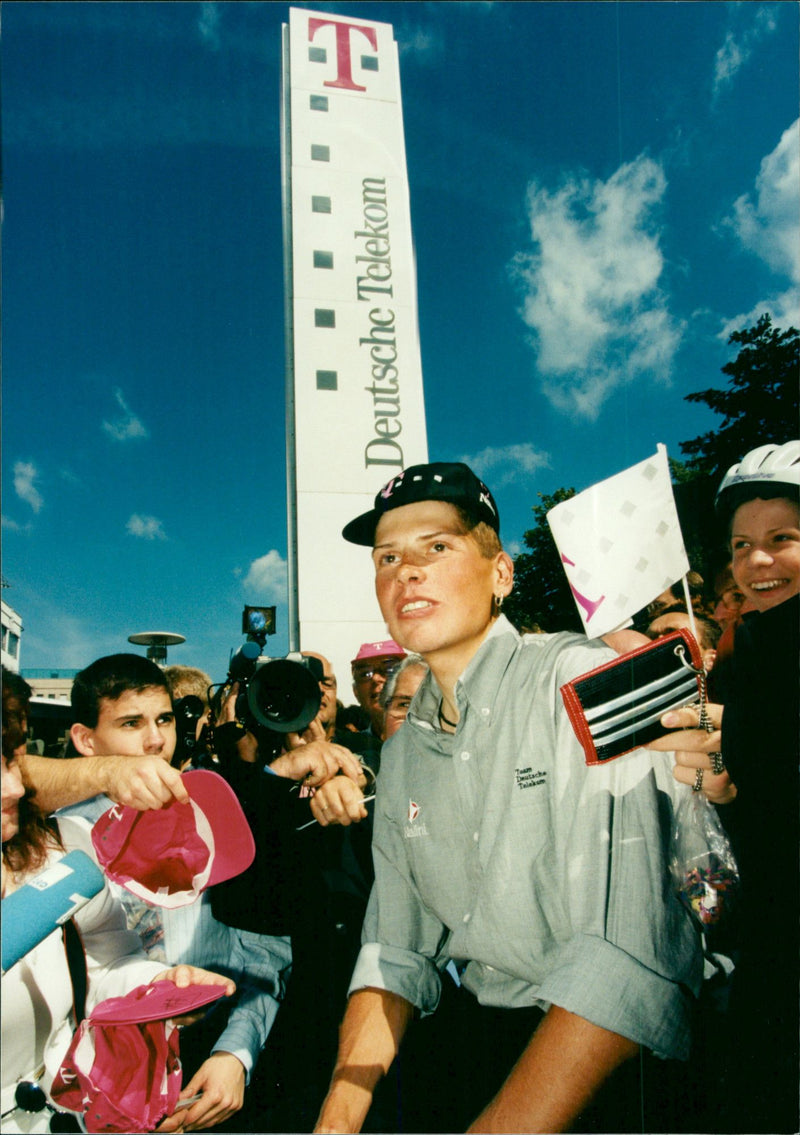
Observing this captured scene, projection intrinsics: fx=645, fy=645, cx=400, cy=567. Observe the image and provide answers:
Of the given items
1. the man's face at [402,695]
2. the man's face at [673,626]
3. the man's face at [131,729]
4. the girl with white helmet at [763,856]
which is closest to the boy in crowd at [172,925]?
the man's face at [131,729]

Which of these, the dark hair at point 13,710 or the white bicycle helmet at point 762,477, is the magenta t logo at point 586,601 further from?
the dark hair at point 13,710

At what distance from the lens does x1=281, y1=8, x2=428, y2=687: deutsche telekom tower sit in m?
1.99

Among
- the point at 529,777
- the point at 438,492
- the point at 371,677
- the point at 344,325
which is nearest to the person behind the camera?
the point at 529,777

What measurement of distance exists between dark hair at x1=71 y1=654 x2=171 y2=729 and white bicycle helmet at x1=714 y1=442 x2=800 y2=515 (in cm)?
160

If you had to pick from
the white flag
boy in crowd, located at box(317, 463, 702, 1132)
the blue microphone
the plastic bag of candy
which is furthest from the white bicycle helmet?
the blue microphone

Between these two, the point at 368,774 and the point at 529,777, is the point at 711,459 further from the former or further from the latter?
the point at 368,774

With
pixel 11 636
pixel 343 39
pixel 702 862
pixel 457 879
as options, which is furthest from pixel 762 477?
pixel 11 636

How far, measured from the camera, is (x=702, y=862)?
147cm

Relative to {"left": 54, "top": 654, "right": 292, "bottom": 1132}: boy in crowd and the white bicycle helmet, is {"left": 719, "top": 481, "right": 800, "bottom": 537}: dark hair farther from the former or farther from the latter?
{"left": 54, "top": 654, "right": 292, "bottom": 1132}: boy in crowd

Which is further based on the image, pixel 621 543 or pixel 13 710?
pixel 621 543

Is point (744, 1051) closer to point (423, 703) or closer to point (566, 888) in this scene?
point (566, 888)

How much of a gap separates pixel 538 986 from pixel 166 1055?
882 millimetres

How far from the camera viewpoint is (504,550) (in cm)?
187

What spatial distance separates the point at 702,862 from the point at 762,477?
99 cm
